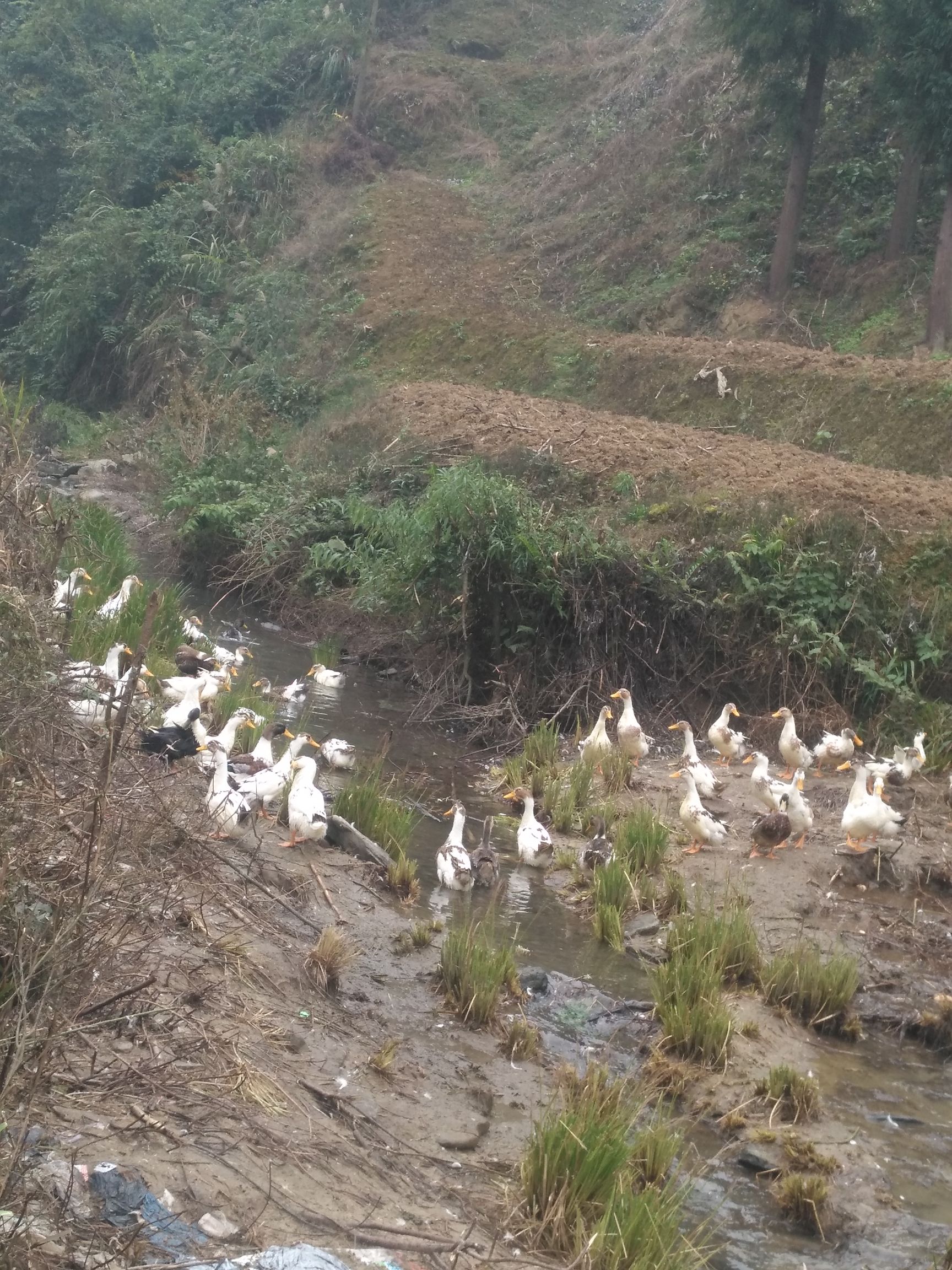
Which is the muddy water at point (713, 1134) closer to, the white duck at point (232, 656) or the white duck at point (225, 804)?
the white duck at point (225, 804)

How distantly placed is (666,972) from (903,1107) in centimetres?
134

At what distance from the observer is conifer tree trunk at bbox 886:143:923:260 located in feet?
79.6

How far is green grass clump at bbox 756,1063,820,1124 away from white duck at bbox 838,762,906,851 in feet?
10.8

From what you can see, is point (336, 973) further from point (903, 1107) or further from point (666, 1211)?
point (903, 1107)

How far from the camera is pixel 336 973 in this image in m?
6.61

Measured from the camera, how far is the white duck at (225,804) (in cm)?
766

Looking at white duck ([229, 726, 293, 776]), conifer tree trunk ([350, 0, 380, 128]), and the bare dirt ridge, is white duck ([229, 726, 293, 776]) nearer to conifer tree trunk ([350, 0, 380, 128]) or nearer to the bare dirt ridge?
the bare dirt ridge

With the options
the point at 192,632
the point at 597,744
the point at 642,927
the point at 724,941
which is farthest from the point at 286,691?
the point at 724,941

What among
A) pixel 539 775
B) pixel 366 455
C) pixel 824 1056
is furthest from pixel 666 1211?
pixel 366 455

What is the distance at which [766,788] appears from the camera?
1019cm

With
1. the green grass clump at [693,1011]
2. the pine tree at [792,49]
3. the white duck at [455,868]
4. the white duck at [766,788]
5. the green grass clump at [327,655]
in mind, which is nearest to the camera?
the green grass clump at [693,1011]

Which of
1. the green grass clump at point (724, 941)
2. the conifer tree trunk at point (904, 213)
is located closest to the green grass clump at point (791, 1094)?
the green grass clump at point (724, 941)

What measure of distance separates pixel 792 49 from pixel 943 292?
638 centimetres

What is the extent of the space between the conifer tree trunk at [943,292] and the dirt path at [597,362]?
6.84 feet
